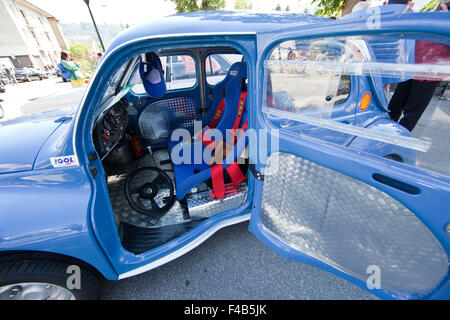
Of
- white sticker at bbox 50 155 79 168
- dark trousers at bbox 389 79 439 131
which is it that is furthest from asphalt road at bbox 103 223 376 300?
dark trousers at bbox 389 79 439 131

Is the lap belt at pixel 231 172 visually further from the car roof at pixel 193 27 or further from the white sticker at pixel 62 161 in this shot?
the white sticker at pixel 62 161

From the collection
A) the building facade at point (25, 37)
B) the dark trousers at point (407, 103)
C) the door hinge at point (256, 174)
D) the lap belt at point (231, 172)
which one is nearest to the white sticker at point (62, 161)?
the lap belt at point (231, 172)

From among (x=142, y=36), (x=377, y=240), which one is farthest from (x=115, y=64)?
(x=377, y=240)

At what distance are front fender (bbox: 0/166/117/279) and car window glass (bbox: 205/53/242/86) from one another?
2.50m

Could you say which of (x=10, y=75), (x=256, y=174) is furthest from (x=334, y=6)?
(x=10, y=75)

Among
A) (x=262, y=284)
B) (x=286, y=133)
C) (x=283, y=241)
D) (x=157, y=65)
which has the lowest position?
(x=262, y=284)

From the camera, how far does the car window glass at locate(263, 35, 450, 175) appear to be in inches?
31.9

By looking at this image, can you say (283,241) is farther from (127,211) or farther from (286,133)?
(127,211)

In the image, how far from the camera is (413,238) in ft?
3.09

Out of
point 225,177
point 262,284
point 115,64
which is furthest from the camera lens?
point 225,177

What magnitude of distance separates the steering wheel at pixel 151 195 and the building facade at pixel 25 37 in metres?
33.4

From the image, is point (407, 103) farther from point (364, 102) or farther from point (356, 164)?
point (356, 164)
